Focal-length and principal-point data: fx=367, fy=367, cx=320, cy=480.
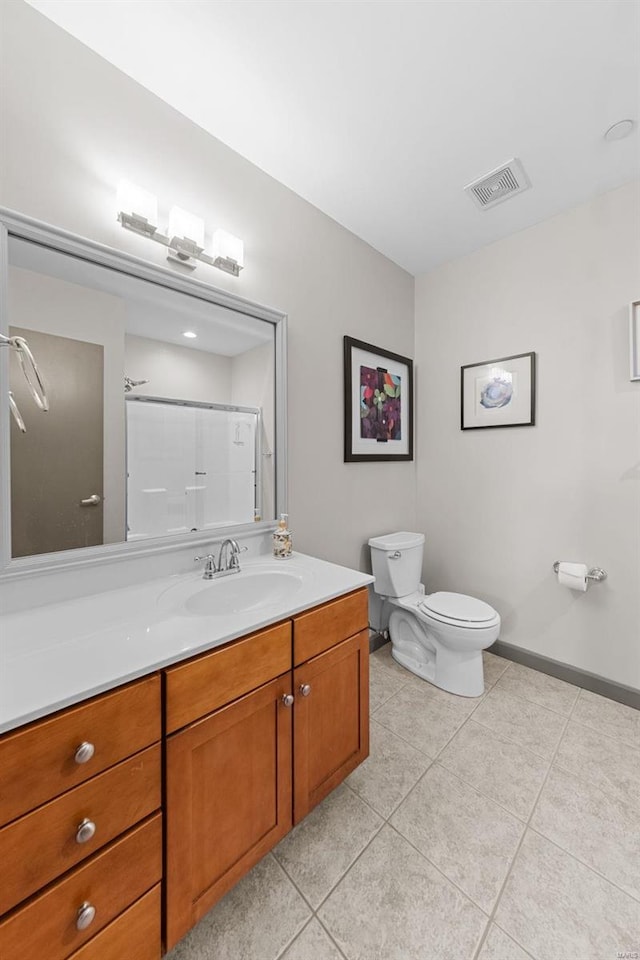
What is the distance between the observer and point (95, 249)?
3.85 feet

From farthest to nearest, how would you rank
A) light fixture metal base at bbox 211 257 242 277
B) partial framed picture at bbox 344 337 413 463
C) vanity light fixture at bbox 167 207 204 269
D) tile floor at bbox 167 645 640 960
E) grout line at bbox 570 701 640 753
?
partial framed picture at bbox 344 337 413 463
grout line at bbox 570 701 640 753
light fixture metal base at bbox 211 257 242 277
vanity light fixture at bbox 167 207 204 269
tile floor at bbox 167 645 640 960

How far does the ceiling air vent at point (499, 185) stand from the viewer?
169 cm

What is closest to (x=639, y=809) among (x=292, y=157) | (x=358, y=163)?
(x=358, y=163)

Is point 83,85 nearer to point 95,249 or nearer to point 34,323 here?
point 95,249

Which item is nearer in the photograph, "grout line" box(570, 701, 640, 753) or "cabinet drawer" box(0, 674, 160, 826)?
"cabinet drawer" box(0, 674, 160, 826)

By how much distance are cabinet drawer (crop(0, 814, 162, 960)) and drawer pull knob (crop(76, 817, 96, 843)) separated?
0.07 meters

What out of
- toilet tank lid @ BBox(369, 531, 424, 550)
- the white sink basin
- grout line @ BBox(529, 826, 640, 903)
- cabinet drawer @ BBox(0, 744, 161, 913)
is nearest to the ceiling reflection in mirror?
the white sink basin

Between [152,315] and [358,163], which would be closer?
[152,315]

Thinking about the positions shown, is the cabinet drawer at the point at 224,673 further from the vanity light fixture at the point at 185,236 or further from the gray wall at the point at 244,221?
the vanity light fixture at the point at 185,236

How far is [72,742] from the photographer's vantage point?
0.68 metres

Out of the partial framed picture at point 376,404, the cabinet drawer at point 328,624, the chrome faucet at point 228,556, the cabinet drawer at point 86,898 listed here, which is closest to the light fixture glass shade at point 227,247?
the partial framed picture at point 376,404

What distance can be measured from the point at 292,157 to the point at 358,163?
0.30 meters

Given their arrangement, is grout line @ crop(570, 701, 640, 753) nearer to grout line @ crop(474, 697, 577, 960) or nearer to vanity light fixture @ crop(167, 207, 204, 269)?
grout line @ crop(474, 697, 577, 960)

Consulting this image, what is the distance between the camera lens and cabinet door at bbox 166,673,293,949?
32.9 inches
